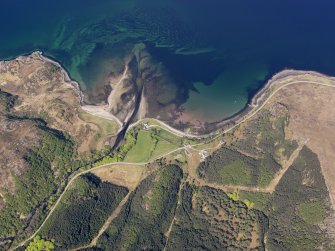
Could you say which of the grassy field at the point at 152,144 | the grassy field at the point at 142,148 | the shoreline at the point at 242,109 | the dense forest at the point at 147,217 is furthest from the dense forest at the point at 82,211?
the shoreline at the point at 242,109

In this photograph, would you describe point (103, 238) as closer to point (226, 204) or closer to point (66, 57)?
point (226, 204)

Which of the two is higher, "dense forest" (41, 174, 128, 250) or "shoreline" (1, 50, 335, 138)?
"shoreline" (1, 50, 335, 138)

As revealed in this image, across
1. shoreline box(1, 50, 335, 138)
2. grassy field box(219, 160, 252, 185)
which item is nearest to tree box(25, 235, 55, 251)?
shoreline box(1, 50, 335, 138)

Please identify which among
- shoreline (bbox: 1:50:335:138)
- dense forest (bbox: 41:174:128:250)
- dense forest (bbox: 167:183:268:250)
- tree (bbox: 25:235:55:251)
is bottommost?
tree (bbox: 25:235:55:251)

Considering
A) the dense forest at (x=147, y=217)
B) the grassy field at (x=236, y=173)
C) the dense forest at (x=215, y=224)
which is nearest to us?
the dense forest at (x=215, y=224)

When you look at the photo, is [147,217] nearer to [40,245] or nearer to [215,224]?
[215,224]

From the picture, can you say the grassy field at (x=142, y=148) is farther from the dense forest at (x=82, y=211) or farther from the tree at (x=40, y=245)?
the tree at (x=40, y=245)

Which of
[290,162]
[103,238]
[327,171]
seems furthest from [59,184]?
[327,171]

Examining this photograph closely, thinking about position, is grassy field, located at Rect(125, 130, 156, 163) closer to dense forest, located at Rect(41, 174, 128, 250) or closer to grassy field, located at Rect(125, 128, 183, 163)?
grassy field, located at Rect(125, 128, 183, 163)

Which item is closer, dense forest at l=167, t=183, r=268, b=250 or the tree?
the tree

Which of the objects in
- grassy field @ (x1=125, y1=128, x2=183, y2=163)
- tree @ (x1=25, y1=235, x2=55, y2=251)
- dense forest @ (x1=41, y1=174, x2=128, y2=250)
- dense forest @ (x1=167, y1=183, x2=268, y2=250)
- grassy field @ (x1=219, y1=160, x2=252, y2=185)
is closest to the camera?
tree @ (x1=25, y1=235, x2=55, y2=251)

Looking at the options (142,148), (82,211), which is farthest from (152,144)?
(82,211)
